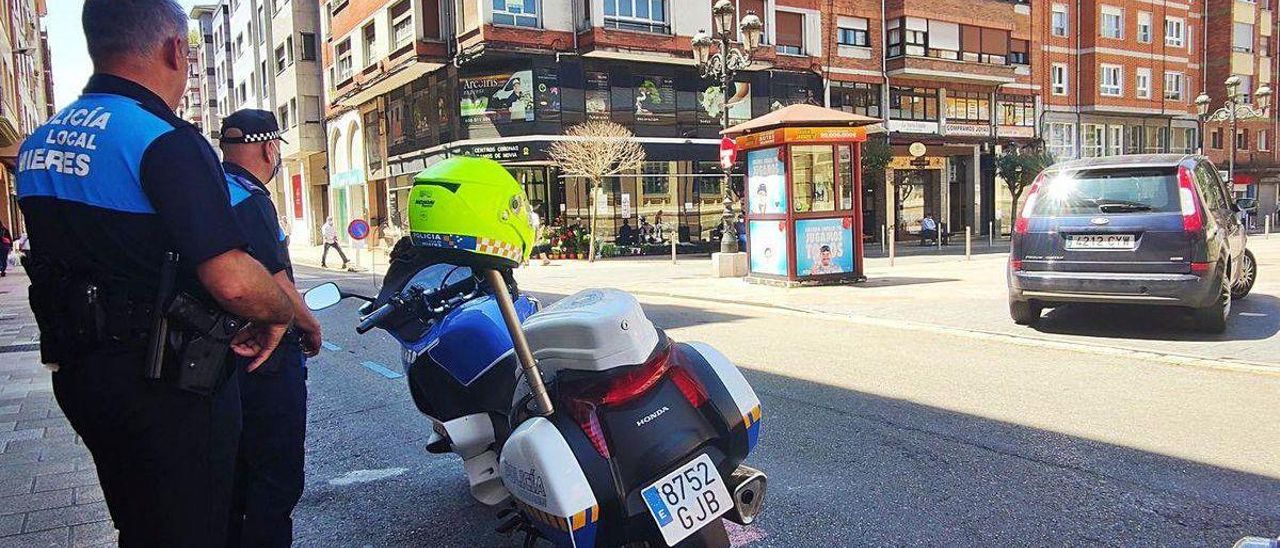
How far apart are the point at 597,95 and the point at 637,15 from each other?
3.03 m

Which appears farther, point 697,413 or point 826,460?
point 826,460

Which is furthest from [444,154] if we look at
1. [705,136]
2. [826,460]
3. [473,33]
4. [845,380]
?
[826,460]

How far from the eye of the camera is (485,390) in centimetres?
307

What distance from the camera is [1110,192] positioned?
8055mm

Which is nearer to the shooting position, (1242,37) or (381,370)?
(381,370)

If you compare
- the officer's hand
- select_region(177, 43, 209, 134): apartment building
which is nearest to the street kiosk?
the officer's hand

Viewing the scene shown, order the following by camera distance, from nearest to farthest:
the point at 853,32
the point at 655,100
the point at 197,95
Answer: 1. the point at 655,100
2. the point at 853,32
3. the point at 197,95

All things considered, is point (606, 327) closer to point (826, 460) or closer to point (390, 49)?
point (826, 460)

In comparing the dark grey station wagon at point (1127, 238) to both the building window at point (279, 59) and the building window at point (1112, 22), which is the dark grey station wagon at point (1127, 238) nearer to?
the building window at point (1112, 22)

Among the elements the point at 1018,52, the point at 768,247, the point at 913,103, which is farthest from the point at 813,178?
the point at 1018,52

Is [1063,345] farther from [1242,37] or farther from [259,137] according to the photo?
[1242,37]

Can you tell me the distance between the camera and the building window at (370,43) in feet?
104

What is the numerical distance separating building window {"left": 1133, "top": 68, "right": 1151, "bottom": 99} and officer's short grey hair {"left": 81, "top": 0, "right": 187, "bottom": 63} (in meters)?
48.3

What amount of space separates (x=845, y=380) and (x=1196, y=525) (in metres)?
3.07
